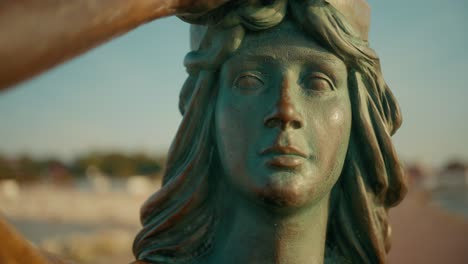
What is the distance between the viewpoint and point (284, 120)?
1.79 meters

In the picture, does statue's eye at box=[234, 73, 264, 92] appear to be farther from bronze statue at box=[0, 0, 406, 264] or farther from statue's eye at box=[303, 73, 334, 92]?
statue's eye at box=[303, 73, 334, 92]

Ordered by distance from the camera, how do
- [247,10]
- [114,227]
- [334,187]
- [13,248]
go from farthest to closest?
[114,227], [334,187], [247,10], [13,248]

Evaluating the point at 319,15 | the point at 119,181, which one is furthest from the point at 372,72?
the point at 119,181

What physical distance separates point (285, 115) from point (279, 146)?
116 millimetres

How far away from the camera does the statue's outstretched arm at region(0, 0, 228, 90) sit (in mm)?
889

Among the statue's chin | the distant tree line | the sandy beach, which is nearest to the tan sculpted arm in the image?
the sandy beach

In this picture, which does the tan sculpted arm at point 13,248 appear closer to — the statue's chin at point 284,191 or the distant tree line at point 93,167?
the statue's chin at point 284,191

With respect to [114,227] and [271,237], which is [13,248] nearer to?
[271,237]

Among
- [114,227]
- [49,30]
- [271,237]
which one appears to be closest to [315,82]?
[271,237]

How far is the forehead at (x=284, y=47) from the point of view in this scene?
6.18 feet

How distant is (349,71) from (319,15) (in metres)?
0.28

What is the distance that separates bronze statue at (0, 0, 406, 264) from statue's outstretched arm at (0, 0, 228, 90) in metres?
0.66

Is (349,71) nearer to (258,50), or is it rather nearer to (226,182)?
(258,50)

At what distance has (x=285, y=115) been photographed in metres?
1.79
